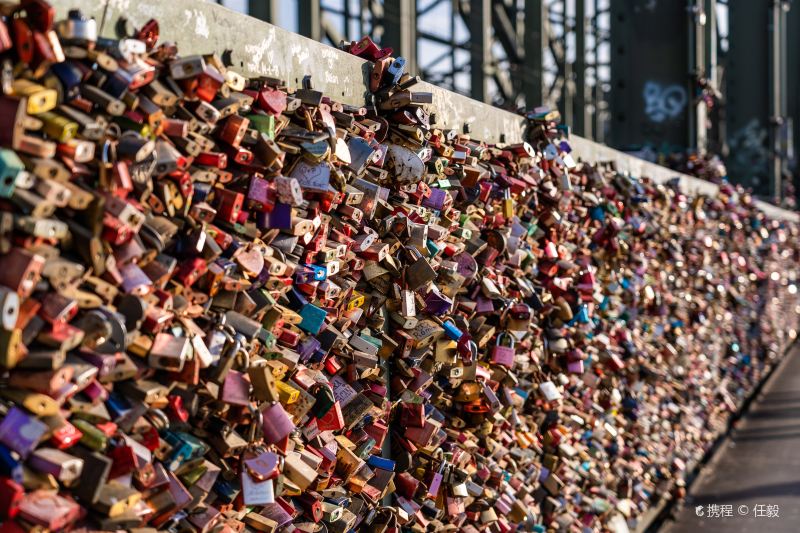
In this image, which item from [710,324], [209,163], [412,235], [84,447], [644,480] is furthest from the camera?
[710,324]

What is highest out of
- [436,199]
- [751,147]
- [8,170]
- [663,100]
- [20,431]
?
[751,147]

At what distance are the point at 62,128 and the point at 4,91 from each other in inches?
4.6

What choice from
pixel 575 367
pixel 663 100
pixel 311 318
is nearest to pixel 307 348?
pixel 311 318

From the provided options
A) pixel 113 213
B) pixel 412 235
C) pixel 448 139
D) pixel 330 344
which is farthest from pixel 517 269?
pixel 113 213

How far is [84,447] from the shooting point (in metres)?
1.64

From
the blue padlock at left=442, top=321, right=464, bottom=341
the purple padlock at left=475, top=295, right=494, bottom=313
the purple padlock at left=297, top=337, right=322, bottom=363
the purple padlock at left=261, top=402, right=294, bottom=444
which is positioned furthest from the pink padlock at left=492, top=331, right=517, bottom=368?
the purple padlock at left=261, top=402, right=294, bottom=444

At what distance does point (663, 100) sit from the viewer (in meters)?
13.0

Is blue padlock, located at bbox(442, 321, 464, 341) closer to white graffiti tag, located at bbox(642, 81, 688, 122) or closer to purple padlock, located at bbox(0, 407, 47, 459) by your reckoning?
purple padlock, located at bbox(0, 407, 47, 459)

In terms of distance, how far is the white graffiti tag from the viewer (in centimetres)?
1290

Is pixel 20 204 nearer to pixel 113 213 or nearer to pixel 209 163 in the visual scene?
pixel 113 213

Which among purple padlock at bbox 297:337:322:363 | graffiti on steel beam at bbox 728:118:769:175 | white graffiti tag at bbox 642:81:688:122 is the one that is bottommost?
purple padlock at bbox 297:337:322:363

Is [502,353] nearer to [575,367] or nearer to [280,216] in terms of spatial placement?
[575,367]

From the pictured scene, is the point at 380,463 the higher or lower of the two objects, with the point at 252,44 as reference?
lower

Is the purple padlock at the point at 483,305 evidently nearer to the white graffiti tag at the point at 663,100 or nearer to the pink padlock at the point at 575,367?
the pink padlock at the point at 575,367
